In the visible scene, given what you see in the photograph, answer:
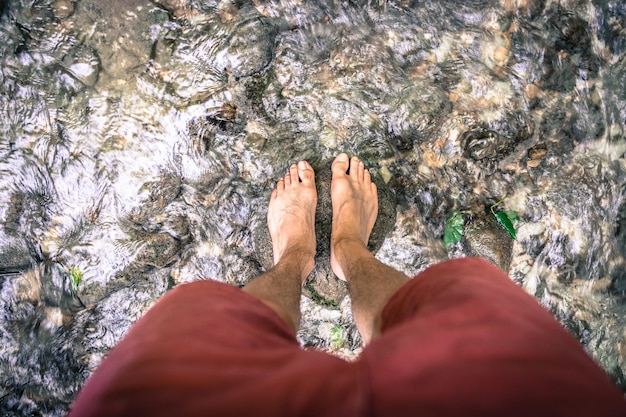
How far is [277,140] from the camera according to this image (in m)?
2.26

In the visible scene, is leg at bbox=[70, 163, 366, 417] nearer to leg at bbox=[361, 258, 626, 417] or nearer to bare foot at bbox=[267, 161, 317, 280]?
leg at bbox=[361, 258, 626, 417]

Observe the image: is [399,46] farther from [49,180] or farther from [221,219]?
[49,180]

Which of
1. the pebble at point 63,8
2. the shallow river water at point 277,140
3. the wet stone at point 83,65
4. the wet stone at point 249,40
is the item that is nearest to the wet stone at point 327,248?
the shallow river water at point 277,140

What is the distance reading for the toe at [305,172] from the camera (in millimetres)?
2387

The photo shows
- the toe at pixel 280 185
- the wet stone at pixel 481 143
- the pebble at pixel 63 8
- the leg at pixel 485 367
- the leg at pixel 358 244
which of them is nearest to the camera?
the leg at pixel 485 367

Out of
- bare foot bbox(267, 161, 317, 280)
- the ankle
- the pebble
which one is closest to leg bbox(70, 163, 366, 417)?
the ankle

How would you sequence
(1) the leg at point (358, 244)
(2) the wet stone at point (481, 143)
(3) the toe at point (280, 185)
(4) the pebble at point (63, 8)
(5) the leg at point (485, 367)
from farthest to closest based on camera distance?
(3) the toe at point (280, 185) → (2) the wet stone at point (481, 143) → (4) the pebble at point (63, 8) → (1) the leg at point (358, 244) → (5) the leg at point (485, 367)

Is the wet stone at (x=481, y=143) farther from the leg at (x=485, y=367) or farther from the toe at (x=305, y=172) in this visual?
the leg at (x=485, y=367)

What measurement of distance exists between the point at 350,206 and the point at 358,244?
0.83 feet

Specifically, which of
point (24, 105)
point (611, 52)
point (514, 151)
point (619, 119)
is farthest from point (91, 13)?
point (619, 119)

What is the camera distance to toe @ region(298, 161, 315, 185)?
2.39 m

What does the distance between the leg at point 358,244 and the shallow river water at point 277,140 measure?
0.40ft

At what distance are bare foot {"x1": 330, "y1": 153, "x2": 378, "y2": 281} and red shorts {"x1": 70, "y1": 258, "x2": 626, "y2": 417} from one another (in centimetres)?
111

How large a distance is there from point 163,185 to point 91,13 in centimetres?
94
